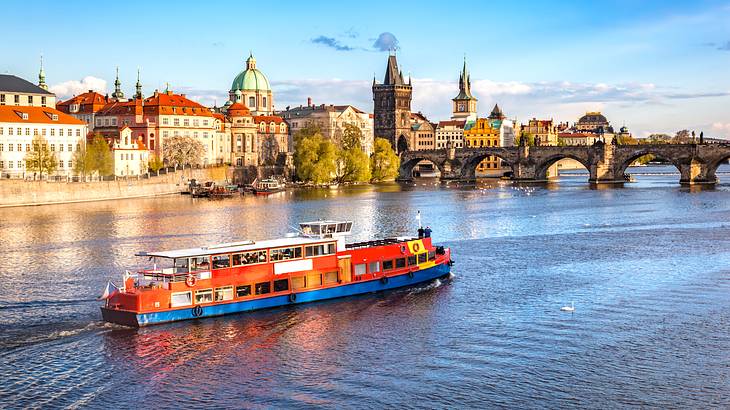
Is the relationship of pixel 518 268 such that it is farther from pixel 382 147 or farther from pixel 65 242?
pixel 382 147

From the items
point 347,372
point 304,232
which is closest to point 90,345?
point 347,372

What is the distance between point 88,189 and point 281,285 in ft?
212

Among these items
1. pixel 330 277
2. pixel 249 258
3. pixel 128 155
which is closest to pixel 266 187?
pixel 128 155

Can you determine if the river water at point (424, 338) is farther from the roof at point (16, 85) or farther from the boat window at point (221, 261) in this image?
the roof at point (16, 85)

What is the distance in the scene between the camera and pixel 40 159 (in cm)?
9469

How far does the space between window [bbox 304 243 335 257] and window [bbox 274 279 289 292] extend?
5.69 ft

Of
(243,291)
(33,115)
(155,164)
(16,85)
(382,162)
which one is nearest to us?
(243,291)

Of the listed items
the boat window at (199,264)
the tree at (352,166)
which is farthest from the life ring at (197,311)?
the tree at (352,166)

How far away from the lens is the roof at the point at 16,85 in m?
113

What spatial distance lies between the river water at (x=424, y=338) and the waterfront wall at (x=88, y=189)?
2991 centimetres

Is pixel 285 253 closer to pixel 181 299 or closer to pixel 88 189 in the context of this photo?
pixel 181 299

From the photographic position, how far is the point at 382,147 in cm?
14988

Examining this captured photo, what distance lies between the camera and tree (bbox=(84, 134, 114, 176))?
101 m

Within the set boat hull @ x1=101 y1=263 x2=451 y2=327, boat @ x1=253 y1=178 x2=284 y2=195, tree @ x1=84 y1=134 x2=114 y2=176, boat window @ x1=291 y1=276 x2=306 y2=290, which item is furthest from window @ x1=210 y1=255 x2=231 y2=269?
boat @ x1=253 y1=178 x2=284 y2=195
